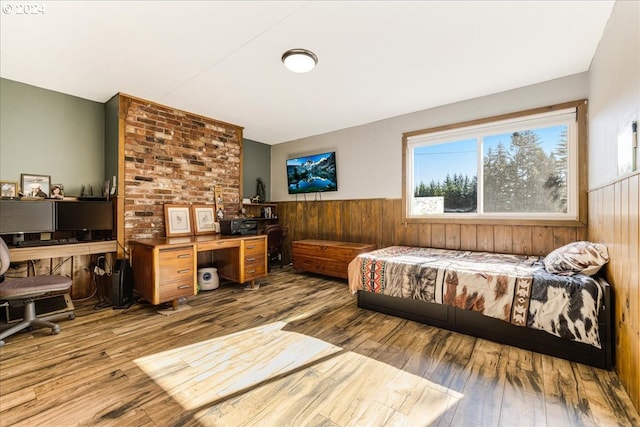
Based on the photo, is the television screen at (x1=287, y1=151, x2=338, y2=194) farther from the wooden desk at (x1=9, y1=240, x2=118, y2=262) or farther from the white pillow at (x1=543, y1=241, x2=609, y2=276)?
the white pillow at (x1=543, y1=241, x2=609, y2=276)

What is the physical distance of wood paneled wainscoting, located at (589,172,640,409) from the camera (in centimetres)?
149

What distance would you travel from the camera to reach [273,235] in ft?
15.4

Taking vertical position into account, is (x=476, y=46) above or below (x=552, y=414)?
above

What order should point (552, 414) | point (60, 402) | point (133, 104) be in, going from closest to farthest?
point (552, 414) → point (60, 402) → point (133, 104)

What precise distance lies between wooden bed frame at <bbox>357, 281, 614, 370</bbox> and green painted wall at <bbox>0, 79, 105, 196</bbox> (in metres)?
3.70

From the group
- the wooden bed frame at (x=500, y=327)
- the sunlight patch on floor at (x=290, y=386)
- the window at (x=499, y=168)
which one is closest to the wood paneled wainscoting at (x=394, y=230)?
the window at (x=499, y=168)

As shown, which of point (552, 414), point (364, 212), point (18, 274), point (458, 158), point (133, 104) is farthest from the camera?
point (364, 212)

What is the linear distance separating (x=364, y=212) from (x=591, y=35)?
9.83 feet

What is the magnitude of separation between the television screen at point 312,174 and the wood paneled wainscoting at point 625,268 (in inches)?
131

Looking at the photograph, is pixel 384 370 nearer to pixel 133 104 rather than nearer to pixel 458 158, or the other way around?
→ pixel 458 158

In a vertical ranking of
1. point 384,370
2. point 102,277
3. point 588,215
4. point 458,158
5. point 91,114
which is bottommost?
point 384,370

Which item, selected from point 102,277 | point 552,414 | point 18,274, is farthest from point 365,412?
point 18,274

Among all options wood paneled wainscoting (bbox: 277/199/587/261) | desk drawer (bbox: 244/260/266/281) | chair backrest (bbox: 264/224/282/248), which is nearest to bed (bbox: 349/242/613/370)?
wood paneled wainscoting (bbox: 277/199/587/261)

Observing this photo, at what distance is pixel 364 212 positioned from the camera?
4410 mm
